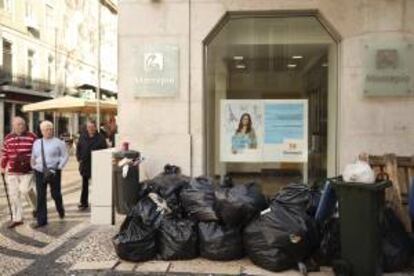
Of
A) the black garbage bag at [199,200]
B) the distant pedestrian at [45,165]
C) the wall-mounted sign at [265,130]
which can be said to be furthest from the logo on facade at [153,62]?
the black garbage bag at [199,200]

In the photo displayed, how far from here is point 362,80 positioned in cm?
909

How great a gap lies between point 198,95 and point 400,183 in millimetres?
3296

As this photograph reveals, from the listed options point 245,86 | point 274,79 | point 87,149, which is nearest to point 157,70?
point 245,86

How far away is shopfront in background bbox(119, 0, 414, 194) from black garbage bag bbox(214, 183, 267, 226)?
2170 millimetres

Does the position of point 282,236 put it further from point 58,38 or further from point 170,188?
point 58,38

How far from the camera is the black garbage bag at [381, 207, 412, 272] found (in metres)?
6.47

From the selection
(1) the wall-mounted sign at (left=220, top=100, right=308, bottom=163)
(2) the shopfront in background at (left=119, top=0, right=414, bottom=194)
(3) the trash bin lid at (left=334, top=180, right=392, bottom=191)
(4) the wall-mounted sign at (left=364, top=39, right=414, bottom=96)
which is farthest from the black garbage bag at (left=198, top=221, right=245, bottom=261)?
(4) the wall-mounted sign at (left=364, top=39, right=414, bottom=96)

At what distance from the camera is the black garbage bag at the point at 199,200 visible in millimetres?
7094

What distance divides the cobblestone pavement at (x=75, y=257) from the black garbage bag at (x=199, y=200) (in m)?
0.52

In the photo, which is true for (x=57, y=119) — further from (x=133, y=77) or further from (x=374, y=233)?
(x=374, y=233)

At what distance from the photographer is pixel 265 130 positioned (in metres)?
9.48

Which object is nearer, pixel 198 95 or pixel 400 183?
pixel 400 183

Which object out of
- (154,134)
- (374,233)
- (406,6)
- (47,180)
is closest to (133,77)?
(154,134)

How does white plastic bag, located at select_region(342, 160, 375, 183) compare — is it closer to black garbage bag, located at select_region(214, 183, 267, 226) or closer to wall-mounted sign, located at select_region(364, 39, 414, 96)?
black garbage bag, located at select_region(214, 183, 267, 226)
